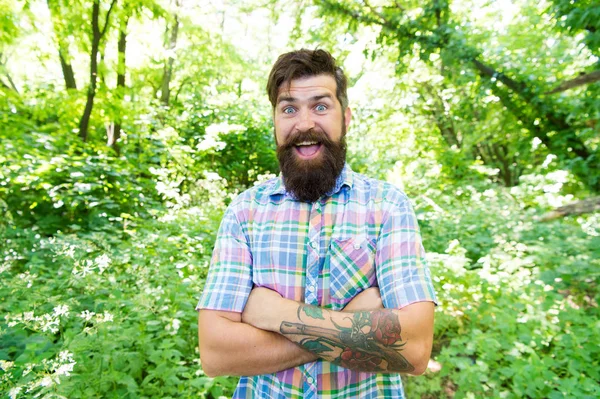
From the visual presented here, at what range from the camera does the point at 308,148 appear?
166cm

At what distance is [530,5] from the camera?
6984 millimetres

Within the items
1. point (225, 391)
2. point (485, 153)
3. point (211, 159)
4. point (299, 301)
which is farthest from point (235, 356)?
point (485, 153)

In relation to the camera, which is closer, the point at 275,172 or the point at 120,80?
the point at 120,80

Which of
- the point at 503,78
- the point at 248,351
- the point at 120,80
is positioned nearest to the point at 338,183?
the point at 248,351

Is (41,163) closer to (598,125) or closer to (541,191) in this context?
(598,125)

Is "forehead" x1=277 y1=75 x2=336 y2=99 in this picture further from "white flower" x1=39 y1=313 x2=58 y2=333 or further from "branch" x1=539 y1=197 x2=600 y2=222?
"branch" x1=539 y1=197 x2=600 y2=222

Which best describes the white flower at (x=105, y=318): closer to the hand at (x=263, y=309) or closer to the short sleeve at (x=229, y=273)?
the short sleeve at (x=229, y=273)

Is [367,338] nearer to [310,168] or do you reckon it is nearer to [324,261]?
[324,261]

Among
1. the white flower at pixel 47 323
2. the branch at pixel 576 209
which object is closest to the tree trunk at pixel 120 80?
the white flower at pixel 47 323

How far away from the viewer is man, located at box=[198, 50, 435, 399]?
132 cm

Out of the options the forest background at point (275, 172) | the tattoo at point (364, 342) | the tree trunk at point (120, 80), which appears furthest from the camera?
the tree trunk at point (120, 80)

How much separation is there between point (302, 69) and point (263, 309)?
1.08 metres

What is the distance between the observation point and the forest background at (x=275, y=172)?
94.7 inches

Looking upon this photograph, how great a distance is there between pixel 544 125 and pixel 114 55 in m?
8.11
